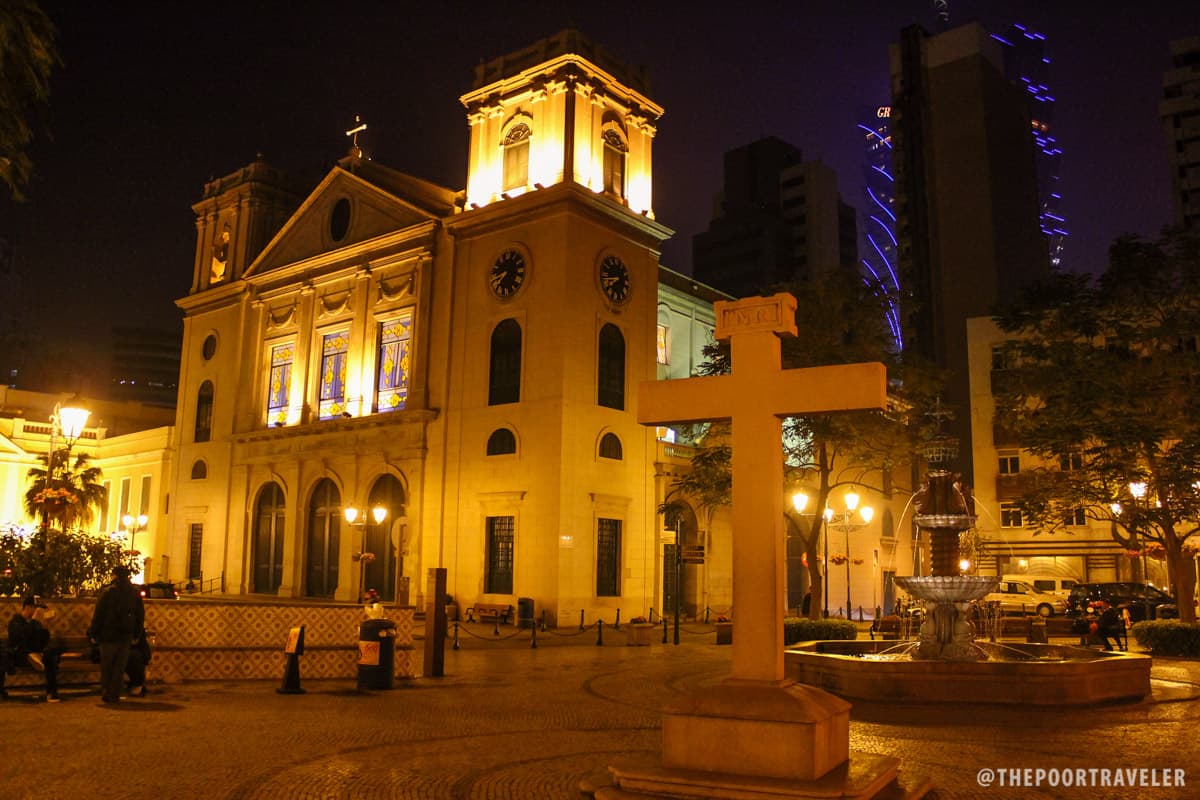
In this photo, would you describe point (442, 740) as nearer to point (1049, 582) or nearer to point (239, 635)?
point (239, 635)

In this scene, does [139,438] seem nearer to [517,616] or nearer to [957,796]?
[517,616]

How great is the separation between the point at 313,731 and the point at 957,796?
7096 millimetres

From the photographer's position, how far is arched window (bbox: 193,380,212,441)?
47625mm

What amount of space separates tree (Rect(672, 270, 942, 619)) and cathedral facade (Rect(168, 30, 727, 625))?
7.42 metres

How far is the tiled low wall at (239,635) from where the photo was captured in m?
15.7

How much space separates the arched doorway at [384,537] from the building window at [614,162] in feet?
45.0

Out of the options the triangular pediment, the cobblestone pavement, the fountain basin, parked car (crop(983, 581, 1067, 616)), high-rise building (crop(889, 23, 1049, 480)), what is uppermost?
high-rise building (crop(889, 23, 1049, 480))

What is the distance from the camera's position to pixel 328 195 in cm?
4341

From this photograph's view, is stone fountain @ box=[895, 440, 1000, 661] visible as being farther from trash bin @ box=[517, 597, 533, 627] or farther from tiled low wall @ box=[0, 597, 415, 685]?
trash bin @ box=[517, 597, 533, 627]

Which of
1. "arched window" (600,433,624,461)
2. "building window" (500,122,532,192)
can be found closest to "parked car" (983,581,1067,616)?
"arched window" (600,433,624,461)

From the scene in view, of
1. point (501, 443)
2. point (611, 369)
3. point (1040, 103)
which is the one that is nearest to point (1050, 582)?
point (611, 369)

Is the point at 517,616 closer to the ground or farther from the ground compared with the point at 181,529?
closer to the ground

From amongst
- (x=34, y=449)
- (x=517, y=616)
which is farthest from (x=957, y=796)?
(x=34, y=449)

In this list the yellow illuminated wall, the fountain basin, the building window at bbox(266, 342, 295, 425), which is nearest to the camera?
the fountain basin
